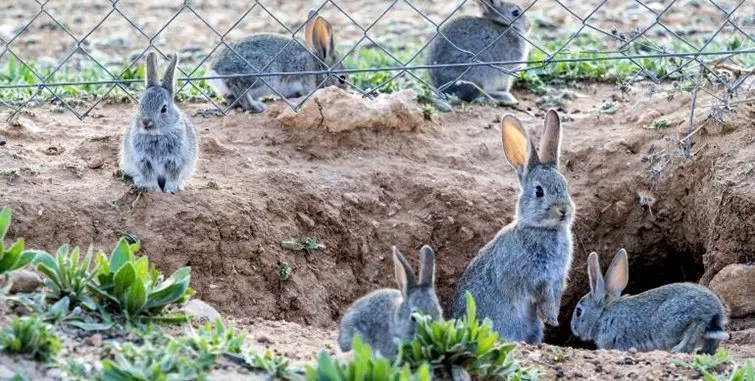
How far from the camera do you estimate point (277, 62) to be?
867cm

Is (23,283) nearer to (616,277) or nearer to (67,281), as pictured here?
(67,281)

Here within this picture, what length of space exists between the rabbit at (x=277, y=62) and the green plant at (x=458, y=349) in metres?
3.49

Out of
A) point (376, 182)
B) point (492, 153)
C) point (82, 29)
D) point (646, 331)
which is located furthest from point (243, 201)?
point (82, 29)

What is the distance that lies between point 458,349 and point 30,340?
Answer: 162 centimetres

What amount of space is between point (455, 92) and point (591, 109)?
1013 mm

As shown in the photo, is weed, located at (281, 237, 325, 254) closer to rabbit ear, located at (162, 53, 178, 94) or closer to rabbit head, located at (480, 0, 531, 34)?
rabbit ear, located at (162, 53, 178, 94)

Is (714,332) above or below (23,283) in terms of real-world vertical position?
below

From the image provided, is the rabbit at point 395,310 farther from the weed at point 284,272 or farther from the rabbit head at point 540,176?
the rabbit head at point 540,176

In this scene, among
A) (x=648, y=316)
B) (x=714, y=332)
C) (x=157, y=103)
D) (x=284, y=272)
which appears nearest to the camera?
(x=714, y=332)

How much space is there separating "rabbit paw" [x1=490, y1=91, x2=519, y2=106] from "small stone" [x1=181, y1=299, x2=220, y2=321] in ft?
11.6

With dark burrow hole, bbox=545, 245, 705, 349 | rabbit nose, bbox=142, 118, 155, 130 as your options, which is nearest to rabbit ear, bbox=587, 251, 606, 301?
dark burrow hole, bbox=545, 245, 705, 349

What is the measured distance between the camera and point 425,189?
7340 millimetres

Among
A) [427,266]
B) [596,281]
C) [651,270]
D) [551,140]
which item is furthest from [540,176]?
[651,270]

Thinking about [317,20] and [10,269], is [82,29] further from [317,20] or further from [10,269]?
[10,269]
